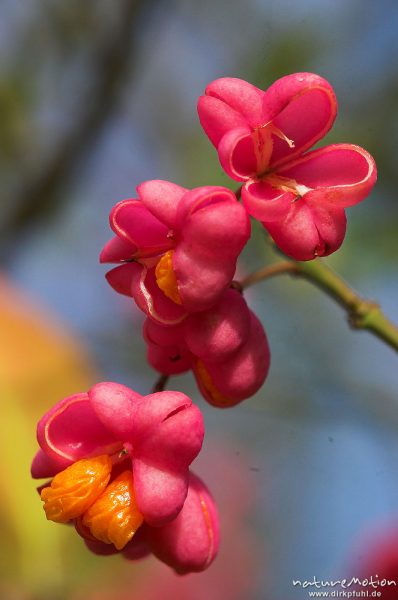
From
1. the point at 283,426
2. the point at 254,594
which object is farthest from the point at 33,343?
the point at 254,594

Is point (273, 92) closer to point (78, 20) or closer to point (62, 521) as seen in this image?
point (62, 521)

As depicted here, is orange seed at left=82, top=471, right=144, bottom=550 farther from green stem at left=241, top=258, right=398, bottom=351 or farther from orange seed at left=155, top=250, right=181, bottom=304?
green stem at left=241, top=258, right=398, bottom=351

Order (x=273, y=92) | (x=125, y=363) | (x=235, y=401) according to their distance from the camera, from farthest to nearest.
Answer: (x=125, y=363)
(x=235, y=401)
(x=273, y=92)

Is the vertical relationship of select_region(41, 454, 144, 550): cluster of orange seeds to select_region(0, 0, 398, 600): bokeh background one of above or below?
below

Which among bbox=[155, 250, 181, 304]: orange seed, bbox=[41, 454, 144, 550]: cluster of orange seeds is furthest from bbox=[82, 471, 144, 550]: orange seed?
bbox=[155, 250, 181, 304]: orange seed

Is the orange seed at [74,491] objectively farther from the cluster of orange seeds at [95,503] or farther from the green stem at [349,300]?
the green stem at [349,300]

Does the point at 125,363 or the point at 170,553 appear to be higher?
the point at 125,363

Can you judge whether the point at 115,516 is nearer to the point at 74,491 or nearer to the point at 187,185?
the point at 74,491

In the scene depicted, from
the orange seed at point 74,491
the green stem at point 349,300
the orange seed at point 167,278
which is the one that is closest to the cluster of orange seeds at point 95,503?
the orange seed at point 74,491
